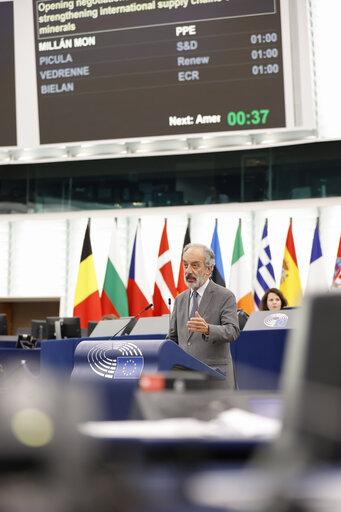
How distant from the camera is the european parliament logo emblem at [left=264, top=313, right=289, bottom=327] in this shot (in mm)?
5316

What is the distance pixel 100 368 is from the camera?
2951 millimetres

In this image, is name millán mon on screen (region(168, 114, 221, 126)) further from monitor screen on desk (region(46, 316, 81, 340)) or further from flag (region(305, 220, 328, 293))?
monitor screen on desk (region(46, 316, 81, 340))

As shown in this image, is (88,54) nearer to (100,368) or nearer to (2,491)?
(100,368)

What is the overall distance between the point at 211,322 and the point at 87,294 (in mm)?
6990

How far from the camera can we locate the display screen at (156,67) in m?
8.44

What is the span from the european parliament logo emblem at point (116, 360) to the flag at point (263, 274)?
271 inches

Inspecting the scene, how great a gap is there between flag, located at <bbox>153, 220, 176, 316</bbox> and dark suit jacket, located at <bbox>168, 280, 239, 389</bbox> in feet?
21.0

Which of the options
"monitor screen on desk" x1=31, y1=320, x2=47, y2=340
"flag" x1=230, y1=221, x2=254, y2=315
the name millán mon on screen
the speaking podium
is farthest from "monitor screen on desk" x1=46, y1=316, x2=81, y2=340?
the speaking podium

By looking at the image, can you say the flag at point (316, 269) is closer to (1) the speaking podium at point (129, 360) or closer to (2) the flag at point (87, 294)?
(2) the flag at point (87, 294)

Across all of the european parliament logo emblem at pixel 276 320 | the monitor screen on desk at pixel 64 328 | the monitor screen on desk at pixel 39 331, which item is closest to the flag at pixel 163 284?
the monitor screen on desk at pixel 39 331

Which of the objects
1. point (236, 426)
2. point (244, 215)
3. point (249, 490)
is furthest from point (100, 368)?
point (244, 215)

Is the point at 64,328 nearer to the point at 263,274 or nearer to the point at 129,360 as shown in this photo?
the point at 263,274

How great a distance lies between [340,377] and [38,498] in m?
0.43

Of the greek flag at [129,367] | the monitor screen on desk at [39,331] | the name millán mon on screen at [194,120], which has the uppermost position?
the name millán mon on screen at [194,120]
